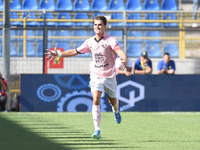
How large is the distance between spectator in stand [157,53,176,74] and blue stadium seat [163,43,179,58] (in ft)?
3.42

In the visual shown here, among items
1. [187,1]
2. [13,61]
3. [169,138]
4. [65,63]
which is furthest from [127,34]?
[187,1]

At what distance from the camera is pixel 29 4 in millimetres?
17000

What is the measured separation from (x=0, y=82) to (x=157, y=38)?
17.9ft

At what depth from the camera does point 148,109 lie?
11984mm

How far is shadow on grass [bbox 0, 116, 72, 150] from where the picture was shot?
5535 millimetres

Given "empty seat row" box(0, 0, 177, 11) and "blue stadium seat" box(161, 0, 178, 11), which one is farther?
"blue stadium seat" box(161, 0, 178, 11)

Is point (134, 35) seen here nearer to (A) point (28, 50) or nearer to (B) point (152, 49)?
(B) point (152, 49)

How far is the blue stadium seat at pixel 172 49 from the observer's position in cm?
1319

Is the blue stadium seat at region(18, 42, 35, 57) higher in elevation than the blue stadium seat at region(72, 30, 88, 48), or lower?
lower

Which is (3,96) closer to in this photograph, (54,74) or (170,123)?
(54,74)

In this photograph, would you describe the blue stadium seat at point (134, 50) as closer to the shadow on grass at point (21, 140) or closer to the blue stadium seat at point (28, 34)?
the blue stadium seat at point (28, 34)

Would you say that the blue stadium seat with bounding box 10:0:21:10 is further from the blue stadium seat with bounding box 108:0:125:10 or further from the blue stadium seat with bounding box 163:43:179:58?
the blue stadium seat with bounding box 163:43:179:58

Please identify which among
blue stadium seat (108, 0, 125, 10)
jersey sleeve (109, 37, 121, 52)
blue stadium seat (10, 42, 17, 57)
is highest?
blue stadium seat (108, 0, 125, 10)

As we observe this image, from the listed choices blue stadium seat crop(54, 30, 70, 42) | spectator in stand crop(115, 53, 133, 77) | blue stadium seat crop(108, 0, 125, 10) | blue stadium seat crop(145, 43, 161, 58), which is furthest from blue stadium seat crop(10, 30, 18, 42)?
blue stadium seat crop(108, 0, 125, 10)
